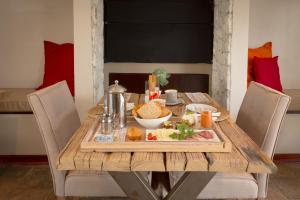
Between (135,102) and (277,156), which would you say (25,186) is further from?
(277,156)

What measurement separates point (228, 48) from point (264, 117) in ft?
4.28

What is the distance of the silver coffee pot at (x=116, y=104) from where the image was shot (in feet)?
6.74

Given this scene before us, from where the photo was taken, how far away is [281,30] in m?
4.46

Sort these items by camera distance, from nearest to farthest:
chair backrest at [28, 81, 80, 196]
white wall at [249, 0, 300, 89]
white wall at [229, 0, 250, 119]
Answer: chair backrest at [28, 81, 80, 196] < white wall at [229, 0, 250, 119] < white wall at [249, 0, 300, 89]

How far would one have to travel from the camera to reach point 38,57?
4395 millimetres

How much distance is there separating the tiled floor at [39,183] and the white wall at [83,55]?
0.70m

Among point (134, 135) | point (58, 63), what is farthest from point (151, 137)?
point (58, 63)

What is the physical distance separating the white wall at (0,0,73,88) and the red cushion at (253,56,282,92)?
2.02 m

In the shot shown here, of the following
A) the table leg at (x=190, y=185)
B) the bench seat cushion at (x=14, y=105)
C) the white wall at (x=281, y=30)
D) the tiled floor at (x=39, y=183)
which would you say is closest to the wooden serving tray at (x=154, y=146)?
the table leg at (x=190, y=185)

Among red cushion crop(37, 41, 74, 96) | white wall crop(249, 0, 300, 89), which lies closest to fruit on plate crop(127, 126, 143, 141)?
red cushion crop(37, 41, 74, 96)

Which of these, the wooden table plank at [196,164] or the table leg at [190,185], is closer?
the wooden table plank at [196,164]

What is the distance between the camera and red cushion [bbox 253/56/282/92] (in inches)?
161

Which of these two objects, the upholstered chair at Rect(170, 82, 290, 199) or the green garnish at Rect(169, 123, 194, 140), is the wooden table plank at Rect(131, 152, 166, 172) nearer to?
the green garnish at Rect(169, 123, 194, 140)

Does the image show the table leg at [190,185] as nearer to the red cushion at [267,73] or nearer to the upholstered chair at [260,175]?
the upholstered chair at [260,175]
